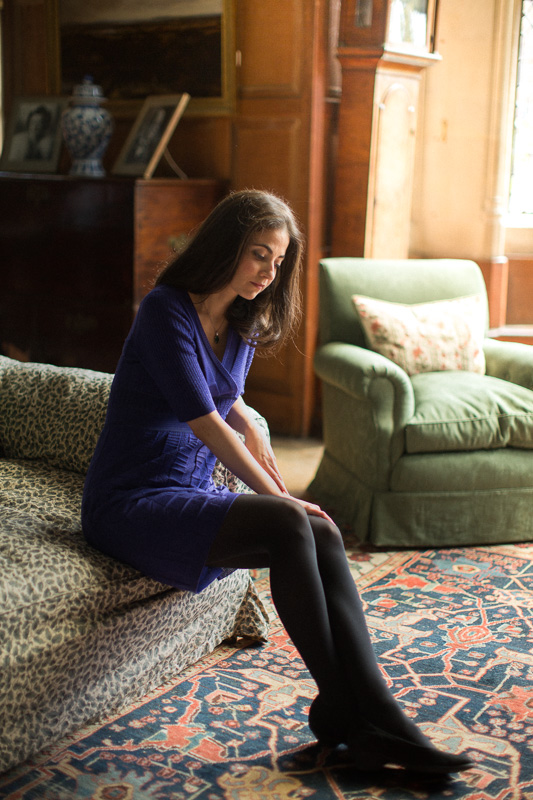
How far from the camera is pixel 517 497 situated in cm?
319

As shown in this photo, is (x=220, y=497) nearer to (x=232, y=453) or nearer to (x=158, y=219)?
(x=232, y=453)

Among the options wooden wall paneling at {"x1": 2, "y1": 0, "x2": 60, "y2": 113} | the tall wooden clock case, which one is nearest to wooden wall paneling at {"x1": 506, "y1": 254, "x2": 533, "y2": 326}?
the tall wooden clock case

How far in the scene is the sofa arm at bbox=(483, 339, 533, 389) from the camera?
3381 mm

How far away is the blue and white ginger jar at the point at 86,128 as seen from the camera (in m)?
4.27

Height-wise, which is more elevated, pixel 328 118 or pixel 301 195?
pixel 328 118

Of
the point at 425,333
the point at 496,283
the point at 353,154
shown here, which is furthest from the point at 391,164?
the point at 425,333

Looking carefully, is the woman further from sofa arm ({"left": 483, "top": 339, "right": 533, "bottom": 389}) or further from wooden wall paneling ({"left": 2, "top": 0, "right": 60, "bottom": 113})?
wooden wall paneling ({"left": 2, "top": 0, "right": 60, "bottom": 113})

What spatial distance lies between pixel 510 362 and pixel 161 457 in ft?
6.23

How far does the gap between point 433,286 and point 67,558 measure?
2.21m

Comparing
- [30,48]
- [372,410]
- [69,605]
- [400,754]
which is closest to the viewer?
[400,754]

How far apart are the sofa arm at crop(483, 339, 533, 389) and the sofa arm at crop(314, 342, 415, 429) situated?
0.49 metres

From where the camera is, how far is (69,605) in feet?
6.23

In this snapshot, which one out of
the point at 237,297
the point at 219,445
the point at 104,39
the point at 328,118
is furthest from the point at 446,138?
the point at 219,445

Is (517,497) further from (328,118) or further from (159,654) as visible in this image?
(328,118)
